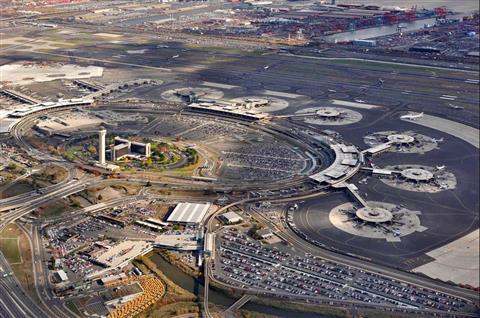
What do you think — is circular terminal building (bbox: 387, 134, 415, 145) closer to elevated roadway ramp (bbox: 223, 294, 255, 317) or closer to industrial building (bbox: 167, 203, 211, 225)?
industrial building (bbox: 167, 203, 211, 225)

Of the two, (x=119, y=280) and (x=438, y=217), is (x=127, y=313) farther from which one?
(x=438, y=217)

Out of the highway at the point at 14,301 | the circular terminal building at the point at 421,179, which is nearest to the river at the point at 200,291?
the highway at the point at 14,301

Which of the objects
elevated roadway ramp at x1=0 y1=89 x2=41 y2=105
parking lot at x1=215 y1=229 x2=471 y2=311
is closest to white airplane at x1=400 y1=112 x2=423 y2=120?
parking lot at x1=215 y1=229 x2=471 y2=311

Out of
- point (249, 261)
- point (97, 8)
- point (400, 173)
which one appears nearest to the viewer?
point (249, 261)

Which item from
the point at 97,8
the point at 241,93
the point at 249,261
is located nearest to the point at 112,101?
the point at 241,93

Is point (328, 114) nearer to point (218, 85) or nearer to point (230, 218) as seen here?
point (218, 85)

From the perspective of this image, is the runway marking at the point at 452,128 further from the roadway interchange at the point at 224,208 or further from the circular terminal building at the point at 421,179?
the roadway interchange at the point at 224,208
